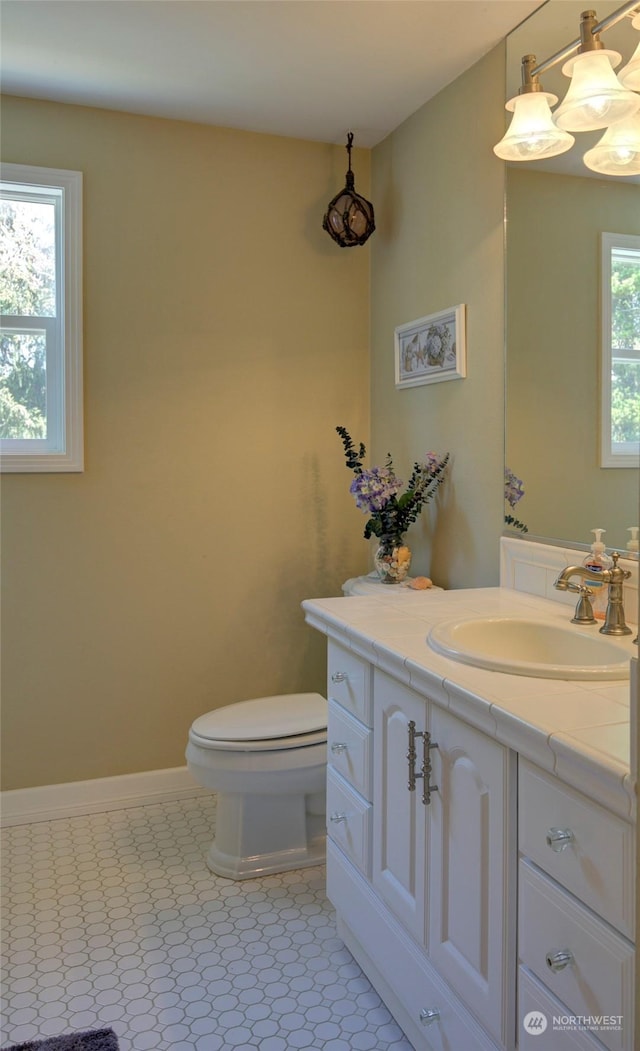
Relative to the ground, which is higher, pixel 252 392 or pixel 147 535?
pixel 252 392

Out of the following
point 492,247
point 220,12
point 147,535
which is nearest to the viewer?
point 220,12

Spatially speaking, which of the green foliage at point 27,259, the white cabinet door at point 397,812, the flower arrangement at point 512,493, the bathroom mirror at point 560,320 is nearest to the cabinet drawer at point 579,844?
the white cabinet door at point 397,812

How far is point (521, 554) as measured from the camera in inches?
80.0

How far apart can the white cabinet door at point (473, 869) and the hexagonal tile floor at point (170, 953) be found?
0.48m

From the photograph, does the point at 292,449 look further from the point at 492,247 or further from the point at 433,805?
the point at 433,805

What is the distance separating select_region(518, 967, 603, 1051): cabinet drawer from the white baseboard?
1.86 meters

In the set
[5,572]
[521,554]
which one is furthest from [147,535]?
[521,554]

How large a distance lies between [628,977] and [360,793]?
2.78ft

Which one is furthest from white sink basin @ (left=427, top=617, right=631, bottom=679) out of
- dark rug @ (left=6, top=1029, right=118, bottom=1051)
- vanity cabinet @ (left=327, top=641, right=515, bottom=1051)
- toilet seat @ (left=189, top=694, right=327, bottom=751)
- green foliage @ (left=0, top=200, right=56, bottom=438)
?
green foliage @ (left=0, top=200, right=56, bottom=438)

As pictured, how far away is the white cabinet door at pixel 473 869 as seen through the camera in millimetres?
1129

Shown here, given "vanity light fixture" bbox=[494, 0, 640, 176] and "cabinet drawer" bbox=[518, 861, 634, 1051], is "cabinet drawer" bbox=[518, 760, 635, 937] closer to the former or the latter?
"cabinet drawer" bbox=[518, 861, 634, 1051]

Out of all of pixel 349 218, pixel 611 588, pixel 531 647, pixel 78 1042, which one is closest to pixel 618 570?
pixel 611 588

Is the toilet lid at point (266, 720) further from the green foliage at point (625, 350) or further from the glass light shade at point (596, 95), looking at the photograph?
the glass light shade at point (596, 95)

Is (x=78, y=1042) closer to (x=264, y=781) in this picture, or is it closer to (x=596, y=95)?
(x=264, y=781)
